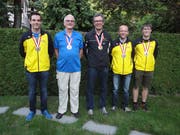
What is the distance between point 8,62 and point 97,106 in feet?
7.32

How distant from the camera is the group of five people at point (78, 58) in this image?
17.1 feet

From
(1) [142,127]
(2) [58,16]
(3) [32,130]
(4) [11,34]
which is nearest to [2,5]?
(2) [58,16]

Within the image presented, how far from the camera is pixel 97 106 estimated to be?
20.3ft

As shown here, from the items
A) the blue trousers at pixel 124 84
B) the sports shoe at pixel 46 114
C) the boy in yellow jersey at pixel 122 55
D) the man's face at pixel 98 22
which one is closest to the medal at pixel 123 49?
the boy in yellow jersey at pixel 122 55

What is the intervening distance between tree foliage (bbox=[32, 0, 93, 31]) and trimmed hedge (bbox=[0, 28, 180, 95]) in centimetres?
120

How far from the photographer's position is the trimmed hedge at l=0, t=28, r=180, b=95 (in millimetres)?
6535

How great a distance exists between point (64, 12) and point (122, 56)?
2.53 meters

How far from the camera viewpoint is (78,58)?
17.7 ft

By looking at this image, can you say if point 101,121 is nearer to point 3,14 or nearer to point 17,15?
point 3,14

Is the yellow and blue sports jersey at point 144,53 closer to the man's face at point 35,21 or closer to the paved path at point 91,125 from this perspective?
the paved path at point 91,125

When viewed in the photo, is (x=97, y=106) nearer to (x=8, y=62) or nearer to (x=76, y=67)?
(x=76, y=67)

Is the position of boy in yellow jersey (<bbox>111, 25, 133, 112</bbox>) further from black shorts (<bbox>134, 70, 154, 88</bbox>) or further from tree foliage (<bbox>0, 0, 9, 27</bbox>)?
tree foliage (<bbox>0, 0, 9, 27</bbox>)

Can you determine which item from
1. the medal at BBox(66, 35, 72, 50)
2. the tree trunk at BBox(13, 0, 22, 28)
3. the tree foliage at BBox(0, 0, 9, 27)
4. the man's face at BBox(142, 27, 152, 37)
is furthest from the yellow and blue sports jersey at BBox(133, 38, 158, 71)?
the tree trunk at BBox(13, 0, 22, 28)

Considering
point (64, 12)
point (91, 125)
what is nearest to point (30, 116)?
point (91, 125)
